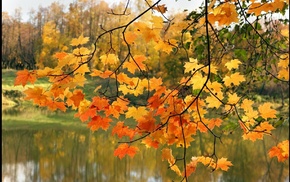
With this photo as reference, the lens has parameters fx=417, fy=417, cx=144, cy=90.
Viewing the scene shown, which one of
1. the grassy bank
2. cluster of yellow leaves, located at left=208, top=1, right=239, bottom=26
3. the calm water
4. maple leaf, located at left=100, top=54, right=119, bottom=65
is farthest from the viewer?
the grassy bank

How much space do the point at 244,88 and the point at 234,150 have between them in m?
3.87

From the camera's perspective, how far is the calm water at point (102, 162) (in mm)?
4305

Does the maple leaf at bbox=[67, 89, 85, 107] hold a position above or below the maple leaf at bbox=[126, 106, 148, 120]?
above

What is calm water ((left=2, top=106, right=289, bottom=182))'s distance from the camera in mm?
4305

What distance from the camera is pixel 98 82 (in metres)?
10.1

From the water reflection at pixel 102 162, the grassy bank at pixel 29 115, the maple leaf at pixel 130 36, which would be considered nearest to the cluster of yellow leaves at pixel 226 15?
the maple leaf at pixel 130 36

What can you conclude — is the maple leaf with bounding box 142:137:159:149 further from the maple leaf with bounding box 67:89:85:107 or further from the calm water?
the calm water

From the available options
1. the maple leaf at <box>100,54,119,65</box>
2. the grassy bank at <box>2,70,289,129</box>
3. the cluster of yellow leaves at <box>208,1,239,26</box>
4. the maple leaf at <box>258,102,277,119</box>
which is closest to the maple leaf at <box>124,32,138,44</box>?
the maple leaf at <box>100,54,119,65</box>

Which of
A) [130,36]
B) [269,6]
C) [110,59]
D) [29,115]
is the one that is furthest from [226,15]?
[29,115]

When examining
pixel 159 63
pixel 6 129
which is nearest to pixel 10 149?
pixel 6 129

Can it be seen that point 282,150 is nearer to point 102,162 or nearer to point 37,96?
point 37,96

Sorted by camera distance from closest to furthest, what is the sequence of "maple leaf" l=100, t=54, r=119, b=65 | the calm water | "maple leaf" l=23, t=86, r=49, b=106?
"maple leaf" l=23, t=86, r=49, b=106
"maple leaf" l=100, t=54, r=119, b=65
the calm water

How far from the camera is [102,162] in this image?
4.85 metres

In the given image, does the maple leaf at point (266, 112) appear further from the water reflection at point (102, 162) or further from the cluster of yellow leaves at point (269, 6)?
the water reflection at point (102, 162)
